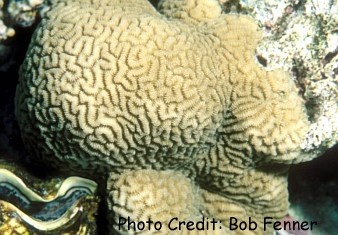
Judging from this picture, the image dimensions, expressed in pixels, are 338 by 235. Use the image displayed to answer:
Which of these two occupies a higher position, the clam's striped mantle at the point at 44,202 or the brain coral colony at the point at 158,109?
the brain coral colony at the point at 158,109

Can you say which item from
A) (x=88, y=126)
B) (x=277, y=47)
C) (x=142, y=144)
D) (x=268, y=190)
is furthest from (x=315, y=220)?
(x=88, y=126)

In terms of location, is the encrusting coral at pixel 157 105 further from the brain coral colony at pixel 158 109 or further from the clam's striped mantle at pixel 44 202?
the clam's striped mantle at pixel 44 202

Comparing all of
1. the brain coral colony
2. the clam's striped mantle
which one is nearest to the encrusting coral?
the brain coral colony

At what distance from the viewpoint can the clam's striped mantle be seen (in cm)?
266

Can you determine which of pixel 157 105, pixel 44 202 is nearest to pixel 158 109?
pixel 157 105

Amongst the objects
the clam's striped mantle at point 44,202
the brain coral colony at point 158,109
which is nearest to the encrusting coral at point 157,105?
the brain coral colony at point 158,109

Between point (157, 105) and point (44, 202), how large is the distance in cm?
99

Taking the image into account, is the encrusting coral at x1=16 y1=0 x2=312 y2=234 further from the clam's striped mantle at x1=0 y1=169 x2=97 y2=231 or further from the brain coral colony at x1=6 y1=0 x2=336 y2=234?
the clam's striped mantle at x1=0 y1=169 x2=97 y2=231

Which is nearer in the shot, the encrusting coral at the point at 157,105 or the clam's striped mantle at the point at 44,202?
the encrusting coral at the point at 157,105

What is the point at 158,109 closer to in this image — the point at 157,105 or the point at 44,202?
the point at 157,105

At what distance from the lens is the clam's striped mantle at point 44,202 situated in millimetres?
2664

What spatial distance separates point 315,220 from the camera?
3.96m

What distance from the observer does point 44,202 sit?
108 inches

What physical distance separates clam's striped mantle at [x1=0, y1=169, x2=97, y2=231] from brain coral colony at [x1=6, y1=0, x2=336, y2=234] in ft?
0.35
